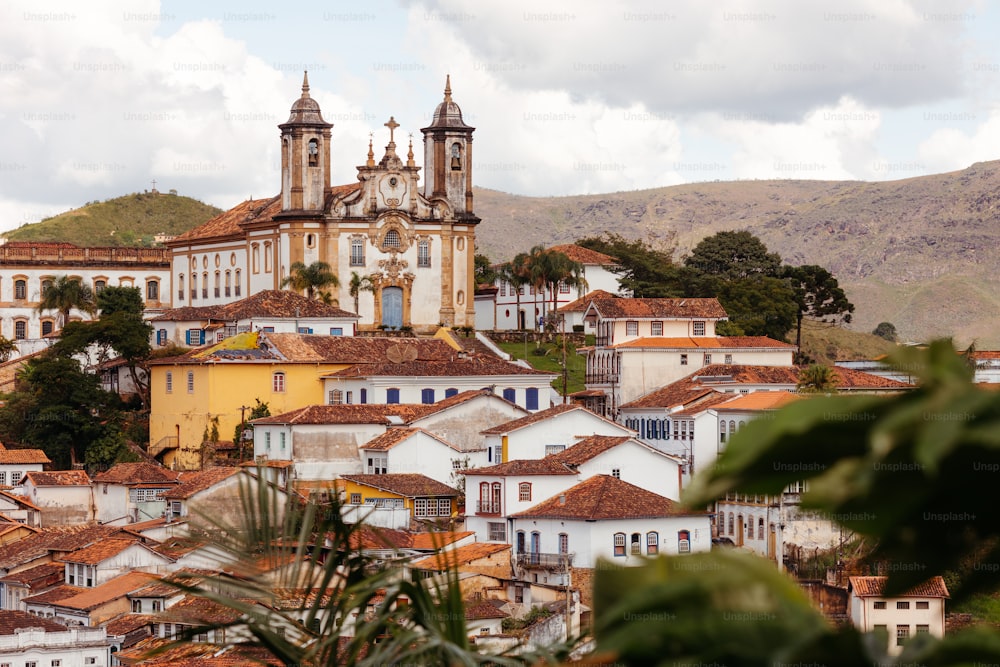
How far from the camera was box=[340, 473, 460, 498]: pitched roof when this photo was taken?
4953cm

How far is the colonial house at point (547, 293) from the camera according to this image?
274 ft

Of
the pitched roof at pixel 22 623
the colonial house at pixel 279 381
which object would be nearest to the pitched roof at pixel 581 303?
the colonial house at pixel 279 381

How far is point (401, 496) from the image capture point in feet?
161

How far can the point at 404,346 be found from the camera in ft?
206

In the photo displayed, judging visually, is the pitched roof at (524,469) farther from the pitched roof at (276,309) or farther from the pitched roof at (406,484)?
the pitched roof at (276,309)

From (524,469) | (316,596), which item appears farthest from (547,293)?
(316,596)

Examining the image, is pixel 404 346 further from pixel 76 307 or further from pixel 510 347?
pixel 76 307

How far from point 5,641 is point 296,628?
1436 inches

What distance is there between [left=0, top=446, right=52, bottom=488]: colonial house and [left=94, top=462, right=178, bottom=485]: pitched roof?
3.01 metres

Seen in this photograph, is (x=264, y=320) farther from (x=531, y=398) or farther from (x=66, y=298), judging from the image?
(x=66, y=298)

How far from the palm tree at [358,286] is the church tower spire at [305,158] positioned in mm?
3967

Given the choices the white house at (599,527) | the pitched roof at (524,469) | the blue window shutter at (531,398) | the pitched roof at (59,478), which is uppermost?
the blue window shutter at (531,398)

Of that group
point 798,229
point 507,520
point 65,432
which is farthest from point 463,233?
point 798,229

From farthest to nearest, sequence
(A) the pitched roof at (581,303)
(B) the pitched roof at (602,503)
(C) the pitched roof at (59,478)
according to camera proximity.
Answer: (A) the pitched roof at (581,303)
(C) the pitched roof at (59,478)
(B) the pitched roof at (602,503)
